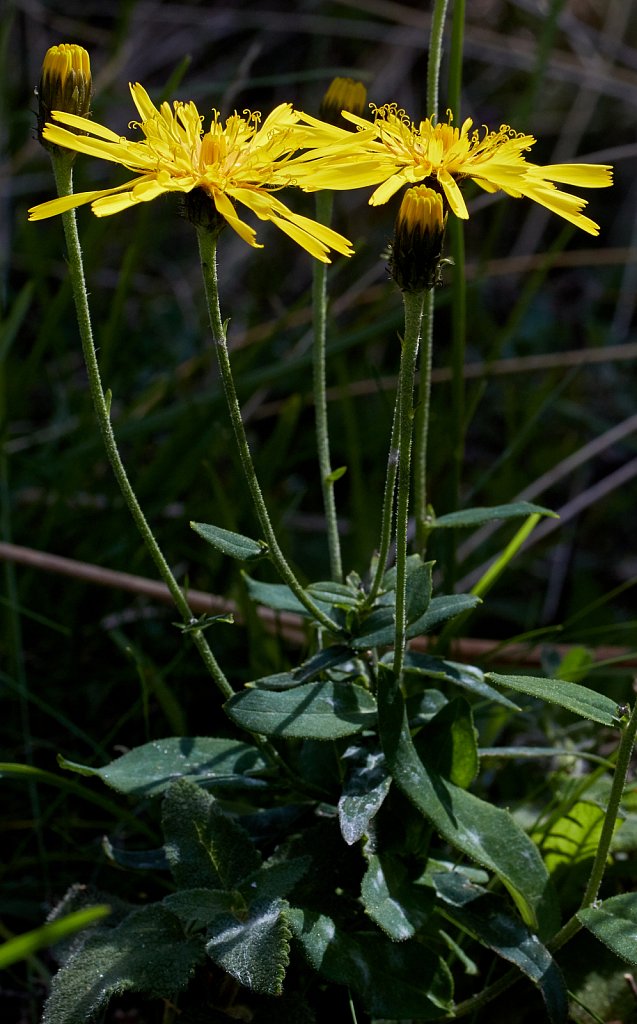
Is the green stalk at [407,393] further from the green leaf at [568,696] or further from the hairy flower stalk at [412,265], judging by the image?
the green leaf at [568,696]

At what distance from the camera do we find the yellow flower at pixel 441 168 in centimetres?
129

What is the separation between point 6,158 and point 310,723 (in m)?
2.61

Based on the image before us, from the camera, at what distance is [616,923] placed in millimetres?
1350

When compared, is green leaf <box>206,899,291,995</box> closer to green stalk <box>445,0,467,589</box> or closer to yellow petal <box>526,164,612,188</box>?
green stalk <box>445,0,467,589</box>

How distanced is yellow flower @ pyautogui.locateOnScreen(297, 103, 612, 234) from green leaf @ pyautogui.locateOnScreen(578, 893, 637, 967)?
0.85 meters

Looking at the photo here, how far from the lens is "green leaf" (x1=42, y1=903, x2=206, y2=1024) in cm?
131

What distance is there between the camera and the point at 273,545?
135cm

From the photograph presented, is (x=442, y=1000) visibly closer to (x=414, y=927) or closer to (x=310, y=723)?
(x=414, y=927)

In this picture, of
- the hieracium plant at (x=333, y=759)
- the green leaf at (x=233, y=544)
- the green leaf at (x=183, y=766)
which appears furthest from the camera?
the green leaf at (x=183, y=766)

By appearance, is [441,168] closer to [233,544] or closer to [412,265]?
[412,265]

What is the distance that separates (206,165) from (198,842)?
0.89 metres

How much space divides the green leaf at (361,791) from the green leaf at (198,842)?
0.50 feet

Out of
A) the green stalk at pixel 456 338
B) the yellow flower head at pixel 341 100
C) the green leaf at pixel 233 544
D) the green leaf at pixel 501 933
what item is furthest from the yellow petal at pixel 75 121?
the green leaf at pixel 501 933

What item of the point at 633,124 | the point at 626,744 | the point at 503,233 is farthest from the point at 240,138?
the point at 633,124
